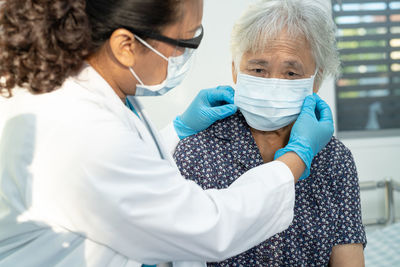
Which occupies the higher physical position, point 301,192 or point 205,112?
Result: point 205,112

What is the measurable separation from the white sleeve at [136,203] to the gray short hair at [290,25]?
58cm

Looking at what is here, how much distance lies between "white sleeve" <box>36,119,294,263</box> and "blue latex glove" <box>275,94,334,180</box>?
9.2 inches

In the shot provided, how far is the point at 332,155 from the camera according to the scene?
50.2 inches

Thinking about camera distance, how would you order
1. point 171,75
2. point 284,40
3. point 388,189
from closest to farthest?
point 171,75
point 284,40
point 388,189

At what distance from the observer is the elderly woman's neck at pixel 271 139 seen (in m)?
1.33

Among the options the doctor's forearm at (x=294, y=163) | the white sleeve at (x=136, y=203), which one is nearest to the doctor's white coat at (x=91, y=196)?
the white sleeve at (x=136, y=203)

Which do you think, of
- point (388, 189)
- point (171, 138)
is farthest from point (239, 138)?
point (388, 189)

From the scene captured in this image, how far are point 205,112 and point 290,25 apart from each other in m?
0.39

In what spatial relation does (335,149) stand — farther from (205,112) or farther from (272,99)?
(205,112)

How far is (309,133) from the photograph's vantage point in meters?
1.09

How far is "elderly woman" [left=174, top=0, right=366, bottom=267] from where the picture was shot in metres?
1.20

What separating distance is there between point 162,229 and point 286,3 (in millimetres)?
852

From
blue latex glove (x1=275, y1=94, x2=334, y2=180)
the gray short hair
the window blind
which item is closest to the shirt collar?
blue latex glove (x1=275, y1=94, x2=334, y2=180)

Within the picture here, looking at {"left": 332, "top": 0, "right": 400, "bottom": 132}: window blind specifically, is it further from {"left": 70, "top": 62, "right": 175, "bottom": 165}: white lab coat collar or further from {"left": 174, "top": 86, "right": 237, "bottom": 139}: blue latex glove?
{"left": 70, "top": 62, "right": 175, "bottom": 165}: white lab coat collar
